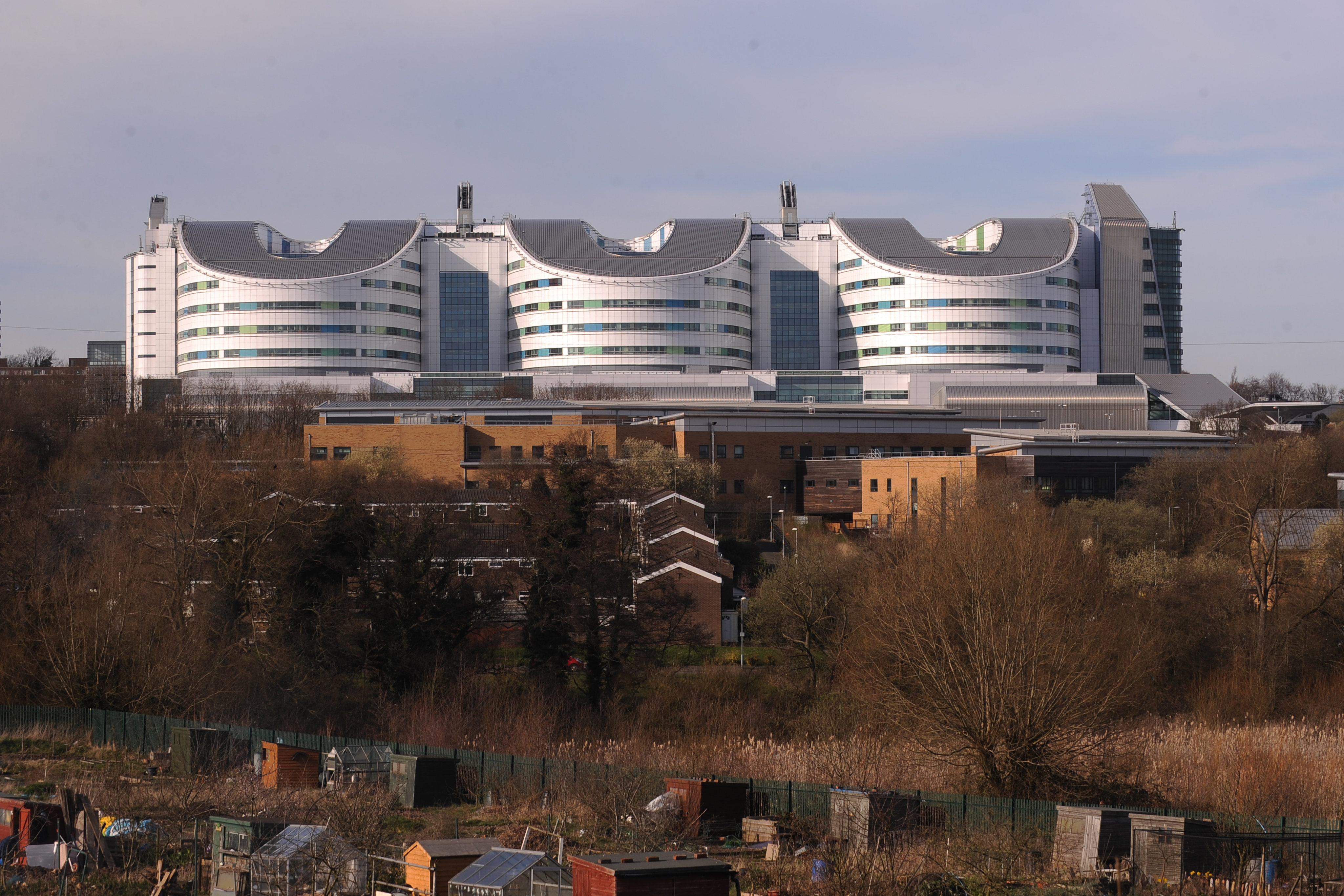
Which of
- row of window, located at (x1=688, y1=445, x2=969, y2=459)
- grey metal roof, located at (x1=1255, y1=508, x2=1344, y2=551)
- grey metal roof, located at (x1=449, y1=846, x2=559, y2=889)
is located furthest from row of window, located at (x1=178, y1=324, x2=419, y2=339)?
grey metal roof, located at (x1=449, y1=846, x2=559, y2=889)

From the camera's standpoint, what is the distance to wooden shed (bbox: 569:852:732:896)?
1580cm

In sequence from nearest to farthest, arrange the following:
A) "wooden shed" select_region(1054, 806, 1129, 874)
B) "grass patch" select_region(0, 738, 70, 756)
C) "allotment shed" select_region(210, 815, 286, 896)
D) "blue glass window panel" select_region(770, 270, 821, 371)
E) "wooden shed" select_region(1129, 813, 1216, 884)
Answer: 1. "allotment shed" select_region(210, 815, 286, 896)
2. "wooden shed" select_region(1129, 813, 1216, 884)
3. "wooden shed" select_region(1054, 806, 1129, 874)
4. "grass patch" select_region(0, 738, 70, 756)
5. "blue glass window panel" select_region(770, 270, 821, 371)

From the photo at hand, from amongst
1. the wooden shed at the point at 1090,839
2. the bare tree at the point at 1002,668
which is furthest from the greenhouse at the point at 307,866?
the bare tree at the point at 1002,668

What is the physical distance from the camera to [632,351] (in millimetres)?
115062

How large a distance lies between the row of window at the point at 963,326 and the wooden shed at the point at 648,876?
10352 cm

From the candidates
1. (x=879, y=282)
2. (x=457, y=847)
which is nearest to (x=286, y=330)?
(x=879, y=282)

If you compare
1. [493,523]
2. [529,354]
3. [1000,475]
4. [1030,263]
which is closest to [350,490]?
[493,523]

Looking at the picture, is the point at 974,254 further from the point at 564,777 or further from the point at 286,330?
the point at 564,777

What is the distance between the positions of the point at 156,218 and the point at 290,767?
381 ft

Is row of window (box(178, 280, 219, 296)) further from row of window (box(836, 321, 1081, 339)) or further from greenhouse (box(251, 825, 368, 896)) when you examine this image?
greenhouse (box(251, 825, 368, 896))

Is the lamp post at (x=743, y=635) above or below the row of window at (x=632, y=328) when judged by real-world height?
below

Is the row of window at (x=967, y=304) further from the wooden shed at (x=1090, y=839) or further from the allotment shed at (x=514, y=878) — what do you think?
the allotment shed at (x=514, y=878)

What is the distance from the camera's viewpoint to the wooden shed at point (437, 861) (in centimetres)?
1786

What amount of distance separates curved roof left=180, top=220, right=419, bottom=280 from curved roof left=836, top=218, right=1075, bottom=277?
134 feet
